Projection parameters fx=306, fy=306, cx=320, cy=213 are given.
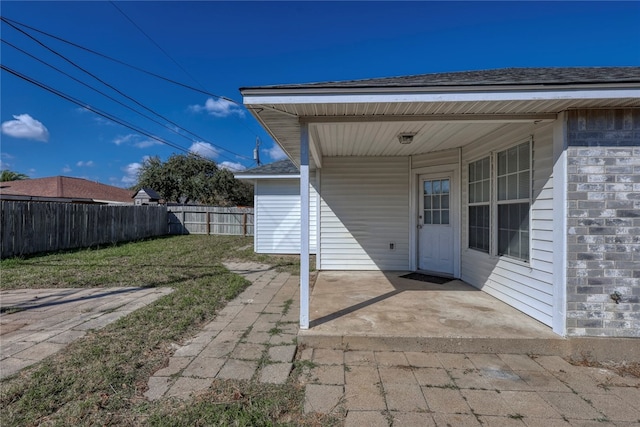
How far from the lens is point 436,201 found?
5746 millimetres

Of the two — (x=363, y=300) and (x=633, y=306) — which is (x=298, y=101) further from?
(x=633, y=306)

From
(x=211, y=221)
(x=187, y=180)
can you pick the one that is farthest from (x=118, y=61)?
(x=187, y=180)

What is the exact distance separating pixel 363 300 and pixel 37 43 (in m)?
8.82

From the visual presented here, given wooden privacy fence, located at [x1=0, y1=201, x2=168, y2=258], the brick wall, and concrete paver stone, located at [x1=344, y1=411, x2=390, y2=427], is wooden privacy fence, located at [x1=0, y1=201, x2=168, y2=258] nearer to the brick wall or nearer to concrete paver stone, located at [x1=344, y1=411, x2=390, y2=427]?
concrete paver stone, located at [x1=344, y1=411, x2=390, y2=427]

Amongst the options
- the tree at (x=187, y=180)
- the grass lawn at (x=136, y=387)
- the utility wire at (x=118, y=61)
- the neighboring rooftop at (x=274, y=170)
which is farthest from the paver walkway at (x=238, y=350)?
the tree at (x=187, y=180)

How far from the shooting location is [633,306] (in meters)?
2.88

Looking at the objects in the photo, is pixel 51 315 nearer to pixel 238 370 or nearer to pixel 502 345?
pixel 238 370

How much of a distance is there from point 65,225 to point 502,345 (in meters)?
11.9

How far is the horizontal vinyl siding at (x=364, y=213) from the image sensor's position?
6125 mm

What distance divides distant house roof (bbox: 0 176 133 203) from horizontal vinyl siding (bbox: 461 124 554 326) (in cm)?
2238

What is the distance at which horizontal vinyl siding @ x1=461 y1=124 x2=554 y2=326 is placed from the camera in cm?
318

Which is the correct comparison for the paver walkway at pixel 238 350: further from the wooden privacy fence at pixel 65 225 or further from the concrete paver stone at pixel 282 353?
the wooden privacy fence at pixel 65 225

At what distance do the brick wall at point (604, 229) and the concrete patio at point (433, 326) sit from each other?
267 mm

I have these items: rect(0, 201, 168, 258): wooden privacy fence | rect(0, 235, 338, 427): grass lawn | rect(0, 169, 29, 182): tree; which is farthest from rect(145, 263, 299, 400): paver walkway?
rect(0, 169, 29, 182): tree
